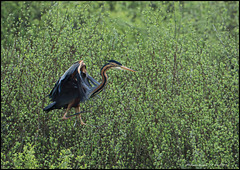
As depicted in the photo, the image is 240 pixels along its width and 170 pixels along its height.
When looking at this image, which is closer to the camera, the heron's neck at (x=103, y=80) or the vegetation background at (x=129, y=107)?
the heron's neck at (x=103, y=80)

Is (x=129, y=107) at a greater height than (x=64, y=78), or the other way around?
(x=64, y=78)

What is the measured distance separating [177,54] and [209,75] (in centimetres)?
60

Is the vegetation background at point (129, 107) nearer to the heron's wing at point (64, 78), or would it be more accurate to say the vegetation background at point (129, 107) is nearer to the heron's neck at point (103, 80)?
the heron's wing at point (64, 78)

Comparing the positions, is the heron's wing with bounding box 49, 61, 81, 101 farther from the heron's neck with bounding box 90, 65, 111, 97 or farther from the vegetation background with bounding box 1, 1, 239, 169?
the vegetation background with bounding box 1, 1, 239, 169

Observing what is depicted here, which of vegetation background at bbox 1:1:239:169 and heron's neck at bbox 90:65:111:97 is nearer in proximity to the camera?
heron's neck at bbox 90:65:111:97

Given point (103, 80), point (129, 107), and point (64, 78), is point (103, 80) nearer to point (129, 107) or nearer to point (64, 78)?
point (64, 78)

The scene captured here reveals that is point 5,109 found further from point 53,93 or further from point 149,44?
point 149,44

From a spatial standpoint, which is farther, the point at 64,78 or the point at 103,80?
the point at 64,78

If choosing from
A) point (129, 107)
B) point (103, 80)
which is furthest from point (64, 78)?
point (129, 107)

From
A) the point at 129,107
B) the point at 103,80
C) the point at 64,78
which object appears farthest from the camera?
the point at 129,107

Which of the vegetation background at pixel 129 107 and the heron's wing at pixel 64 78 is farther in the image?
the vegetation background at pixel 129 107

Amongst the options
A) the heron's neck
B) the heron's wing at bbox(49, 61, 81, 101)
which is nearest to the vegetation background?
the heron's wing at bbox(49, 61, 81, 101)

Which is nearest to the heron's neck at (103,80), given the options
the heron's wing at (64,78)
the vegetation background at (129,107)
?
the heron's wing at (64,78)

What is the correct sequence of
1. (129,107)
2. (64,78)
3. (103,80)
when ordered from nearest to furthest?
(103,80)
(64,78)
(129,107)
